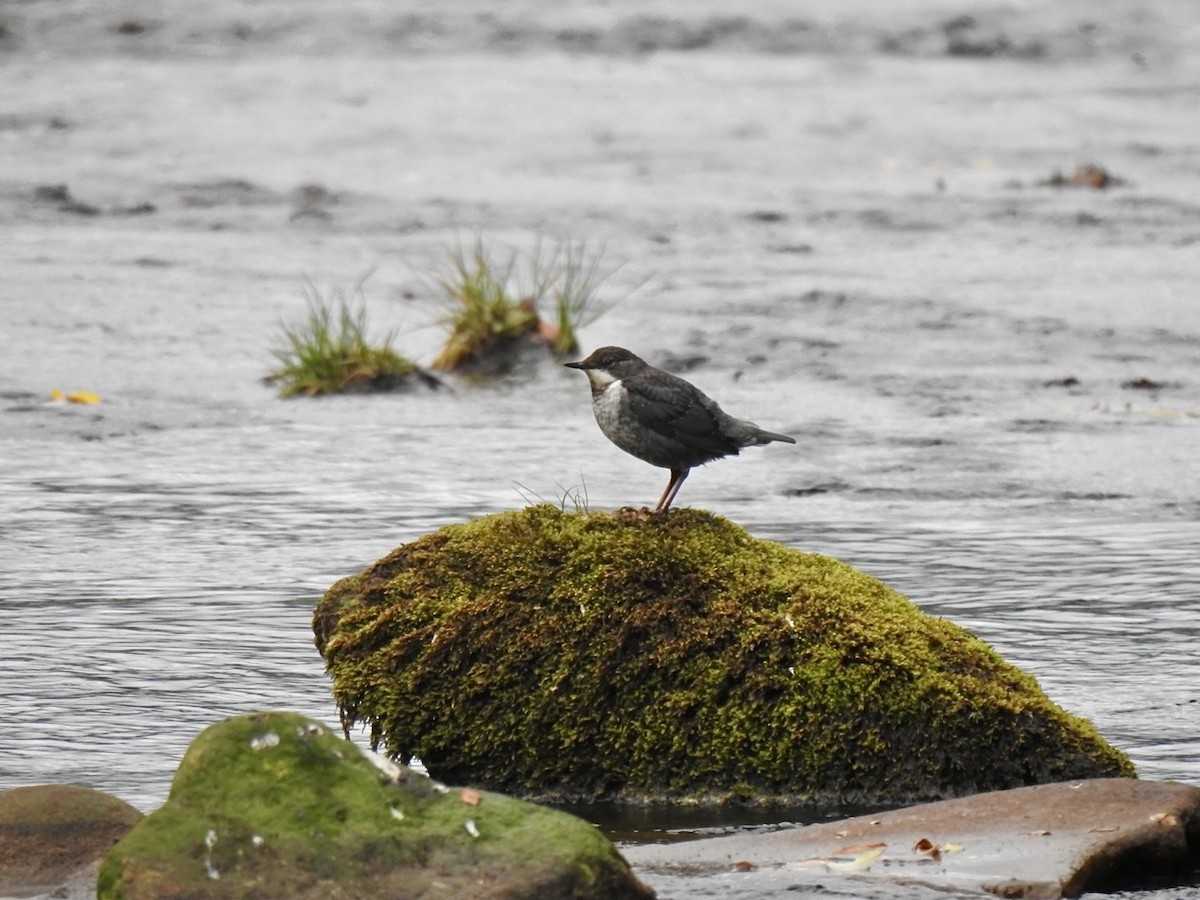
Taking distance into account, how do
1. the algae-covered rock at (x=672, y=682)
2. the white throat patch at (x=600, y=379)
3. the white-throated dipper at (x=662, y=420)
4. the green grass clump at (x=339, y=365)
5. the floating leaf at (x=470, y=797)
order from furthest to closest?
the green grass clump at (x=339, y=365) < the white throat patch at (x=600, y=379) < the white-throated dipper at (x=662, y=420) < the algae-covered rock at (x=672, y=682) < the floating leaf at (x=470, y=797)

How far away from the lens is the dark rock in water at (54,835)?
4.76 metres

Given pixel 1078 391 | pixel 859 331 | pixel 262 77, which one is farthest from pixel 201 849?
pixel 262 77

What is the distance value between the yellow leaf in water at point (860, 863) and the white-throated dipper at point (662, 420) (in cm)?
159

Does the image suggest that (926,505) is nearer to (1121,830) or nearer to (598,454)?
(598,454)

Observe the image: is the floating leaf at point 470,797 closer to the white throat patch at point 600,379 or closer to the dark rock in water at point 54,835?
the dark rock in water at point 54,835

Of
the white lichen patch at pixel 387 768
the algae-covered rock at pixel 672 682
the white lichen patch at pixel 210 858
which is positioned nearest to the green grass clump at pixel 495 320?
the algae-covered rock at pixel 672 682

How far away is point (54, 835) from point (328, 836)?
812 millimetres

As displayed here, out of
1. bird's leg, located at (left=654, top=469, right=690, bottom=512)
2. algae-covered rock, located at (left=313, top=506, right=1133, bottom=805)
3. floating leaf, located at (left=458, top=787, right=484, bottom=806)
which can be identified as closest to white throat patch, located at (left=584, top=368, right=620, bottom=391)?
bird's leg, located at (left=654, top=469, right=690, bottom=512)

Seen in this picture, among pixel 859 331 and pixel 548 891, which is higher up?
pixel 548 891

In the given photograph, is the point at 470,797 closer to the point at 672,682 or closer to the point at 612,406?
the point at 672,682

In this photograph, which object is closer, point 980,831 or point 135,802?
point 980,831

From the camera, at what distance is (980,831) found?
16.2ft

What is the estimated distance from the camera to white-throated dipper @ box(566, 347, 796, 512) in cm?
630

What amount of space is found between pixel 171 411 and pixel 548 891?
776 cm
